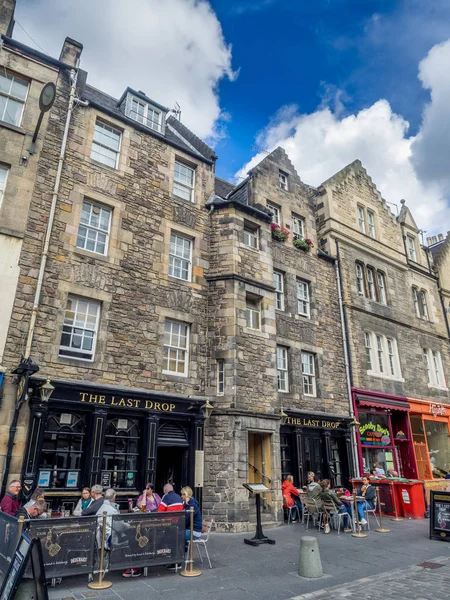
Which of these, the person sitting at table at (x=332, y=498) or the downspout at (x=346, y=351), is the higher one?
the downspout at (x=346, y=351)

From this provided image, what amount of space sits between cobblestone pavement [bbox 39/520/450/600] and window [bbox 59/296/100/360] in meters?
5.44

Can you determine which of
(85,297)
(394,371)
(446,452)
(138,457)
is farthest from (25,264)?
(446,452)

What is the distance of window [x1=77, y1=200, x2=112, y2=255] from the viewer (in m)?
11.8

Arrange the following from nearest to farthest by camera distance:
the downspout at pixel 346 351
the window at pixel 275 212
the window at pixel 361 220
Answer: the downspout at pixel 346 351, the window at pixel 275 212, the window at pixel 361 220

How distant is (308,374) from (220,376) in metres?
4.85

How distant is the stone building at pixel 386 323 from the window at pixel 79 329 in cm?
1123

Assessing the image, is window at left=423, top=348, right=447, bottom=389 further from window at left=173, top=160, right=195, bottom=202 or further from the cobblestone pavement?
window at left=173, top=160, right=195, bottom=202

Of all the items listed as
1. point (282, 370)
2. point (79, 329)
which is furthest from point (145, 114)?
point (282, 370)

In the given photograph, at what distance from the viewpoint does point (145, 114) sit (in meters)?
14.9

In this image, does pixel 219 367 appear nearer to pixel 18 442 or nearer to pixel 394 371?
pixel 18 442

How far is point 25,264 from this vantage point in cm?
1034

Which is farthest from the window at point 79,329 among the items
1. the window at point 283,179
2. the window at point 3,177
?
the window at point 283,179

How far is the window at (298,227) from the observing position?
59.1 ft

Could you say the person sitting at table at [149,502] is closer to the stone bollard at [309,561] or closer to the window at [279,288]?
the stone bollard at [309,561]
